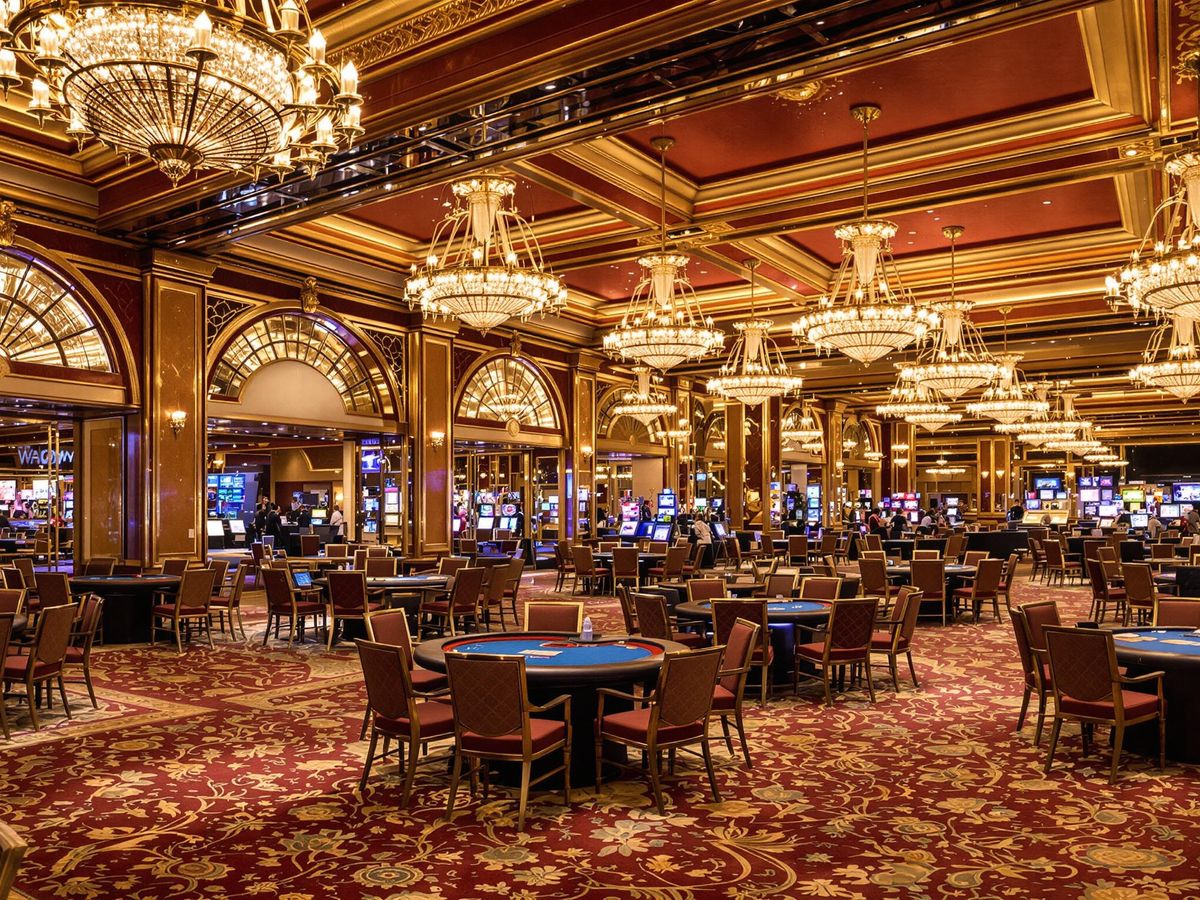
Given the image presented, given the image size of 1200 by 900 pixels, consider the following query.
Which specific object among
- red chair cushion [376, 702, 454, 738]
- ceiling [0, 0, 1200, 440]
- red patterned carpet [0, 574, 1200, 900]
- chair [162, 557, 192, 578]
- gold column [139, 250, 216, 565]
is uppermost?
ceiling [0, 0, 1200, 440]

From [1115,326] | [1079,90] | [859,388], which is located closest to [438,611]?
[1079,90]

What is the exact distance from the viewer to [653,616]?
22.9 feet

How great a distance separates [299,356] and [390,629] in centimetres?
905

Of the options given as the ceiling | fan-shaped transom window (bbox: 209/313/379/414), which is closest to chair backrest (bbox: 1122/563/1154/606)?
the ceiling

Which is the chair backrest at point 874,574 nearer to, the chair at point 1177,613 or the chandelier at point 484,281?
the chair at point 1177,613

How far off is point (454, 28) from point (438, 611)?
546 cm

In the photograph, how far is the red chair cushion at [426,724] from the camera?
4.98 metres

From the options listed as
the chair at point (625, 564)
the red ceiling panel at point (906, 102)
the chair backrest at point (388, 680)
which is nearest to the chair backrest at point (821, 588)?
the red ceiling panel at point (906, 102)

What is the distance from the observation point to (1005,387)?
20078mm

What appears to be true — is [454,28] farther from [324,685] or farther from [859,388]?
[859,388]

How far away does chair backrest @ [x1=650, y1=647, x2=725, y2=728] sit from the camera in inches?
189

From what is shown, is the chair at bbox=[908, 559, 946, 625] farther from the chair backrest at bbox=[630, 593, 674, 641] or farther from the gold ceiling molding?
the gold ceiling molding

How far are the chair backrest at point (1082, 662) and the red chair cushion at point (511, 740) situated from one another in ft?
8.92

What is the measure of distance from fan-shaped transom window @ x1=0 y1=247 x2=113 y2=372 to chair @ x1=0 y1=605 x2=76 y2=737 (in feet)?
17.5
